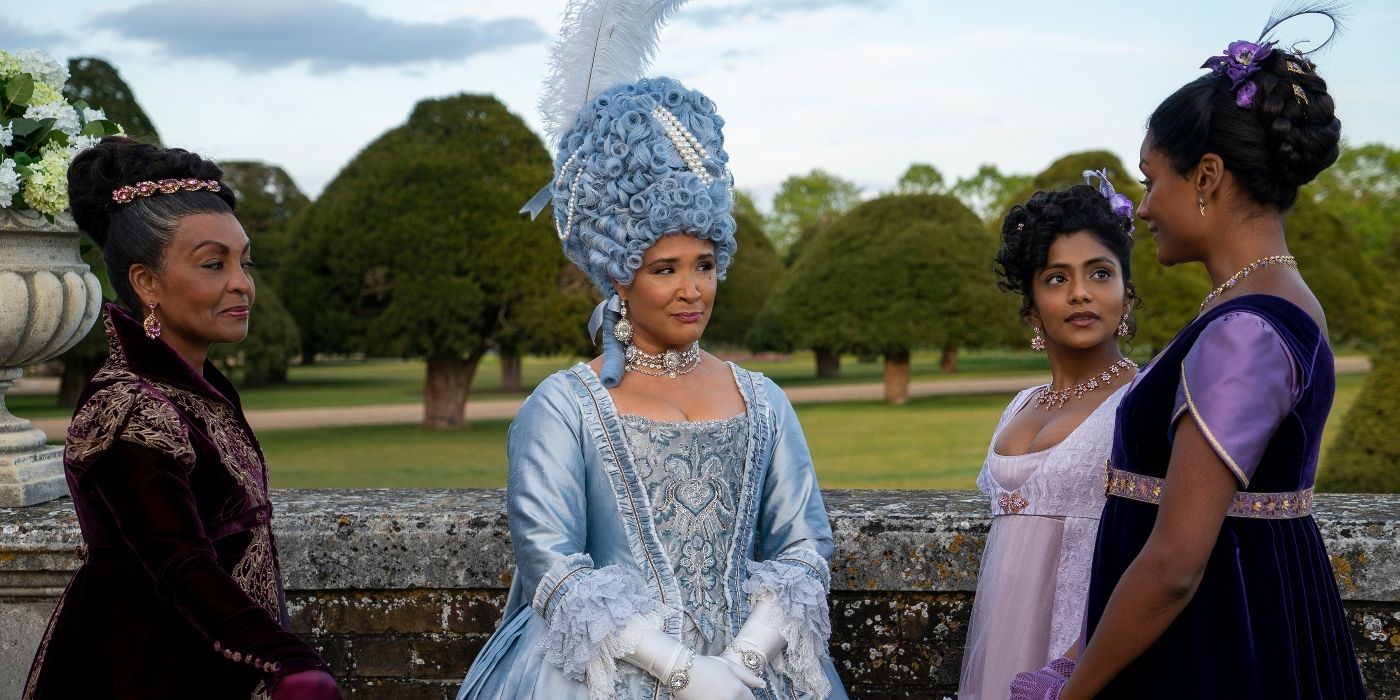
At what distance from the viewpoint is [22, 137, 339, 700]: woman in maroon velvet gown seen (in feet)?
6.84

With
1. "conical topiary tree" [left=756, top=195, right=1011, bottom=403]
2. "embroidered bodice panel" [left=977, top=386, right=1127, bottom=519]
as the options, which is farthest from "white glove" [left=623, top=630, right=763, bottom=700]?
"conical topiary tree" [left=756, top=195, right=1011, bottom=403]

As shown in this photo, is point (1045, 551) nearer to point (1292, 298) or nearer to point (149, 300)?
point (1292, 298)

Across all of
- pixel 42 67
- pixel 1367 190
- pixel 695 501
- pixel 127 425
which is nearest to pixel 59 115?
pixel 42 67

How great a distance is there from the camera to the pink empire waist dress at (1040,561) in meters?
2.62

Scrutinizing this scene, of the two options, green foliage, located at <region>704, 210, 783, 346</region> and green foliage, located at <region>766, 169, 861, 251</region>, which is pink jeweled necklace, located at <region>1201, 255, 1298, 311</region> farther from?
green foliage, located at <region>766, 169, 861, 251</region>

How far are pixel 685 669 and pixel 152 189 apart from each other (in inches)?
55.9

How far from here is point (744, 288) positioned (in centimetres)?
3341

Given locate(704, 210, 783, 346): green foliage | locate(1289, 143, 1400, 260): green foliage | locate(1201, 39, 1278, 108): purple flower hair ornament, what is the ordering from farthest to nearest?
locate(1289, 143, 1400, 260): green foliage → locate(704, 210, 783, 346): green foliage → locate(1201, 39, 1278, 108): purple flower hair ornament

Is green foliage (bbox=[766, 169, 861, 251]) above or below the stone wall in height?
above

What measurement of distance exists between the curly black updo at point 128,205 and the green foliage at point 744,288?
29.7 meters

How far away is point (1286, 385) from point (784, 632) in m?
1.07

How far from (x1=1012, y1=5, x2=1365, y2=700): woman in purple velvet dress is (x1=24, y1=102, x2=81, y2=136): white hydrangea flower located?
2.87m

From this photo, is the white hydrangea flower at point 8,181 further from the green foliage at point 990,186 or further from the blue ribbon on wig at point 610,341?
the green foliage at point 990,186

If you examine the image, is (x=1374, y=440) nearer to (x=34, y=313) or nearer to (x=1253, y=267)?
(x=1253, y=267)
